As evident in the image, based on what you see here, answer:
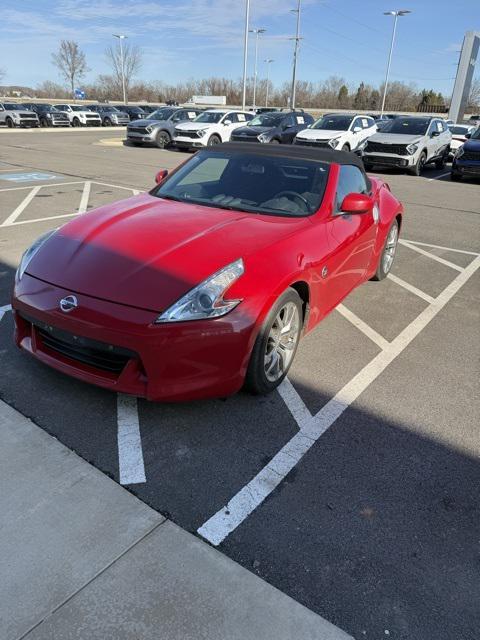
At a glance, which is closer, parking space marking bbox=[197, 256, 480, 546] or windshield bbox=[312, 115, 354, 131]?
parking space marking bbox=[197, 256, 480, 546]

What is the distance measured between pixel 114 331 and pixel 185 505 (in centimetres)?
102

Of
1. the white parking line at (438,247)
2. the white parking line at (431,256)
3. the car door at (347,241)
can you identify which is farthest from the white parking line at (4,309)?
the white parking line at (438,247)

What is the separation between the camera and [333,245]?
391cm

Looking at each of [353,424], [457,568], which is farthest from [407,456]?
[457,568]

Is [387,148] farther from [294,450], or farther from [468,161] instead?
[294,450]

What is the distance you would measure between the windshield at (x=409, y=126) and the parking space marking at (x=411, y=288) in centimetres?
1284

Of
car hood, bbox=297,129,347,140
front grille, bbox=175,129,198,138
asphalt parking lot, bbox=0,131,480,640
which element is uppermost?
car hood, bbox=297,129,347,140

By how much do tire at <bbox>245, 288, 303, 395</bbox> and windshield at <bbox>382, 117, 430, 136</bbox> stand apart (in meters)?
15.8

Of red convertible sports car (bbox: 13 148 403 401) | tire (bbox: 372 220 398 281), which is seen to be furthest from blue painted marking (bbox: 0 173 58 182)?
tire (bbox: 372 220 398 281)

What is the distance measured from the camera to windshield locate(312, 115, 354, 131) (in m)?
18.6

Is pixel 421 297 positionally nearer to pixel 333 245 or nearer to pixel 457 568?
pixel 333 245

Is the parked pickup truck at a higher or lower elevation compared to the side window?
lower

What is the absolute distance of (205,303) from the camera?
9.37 ft

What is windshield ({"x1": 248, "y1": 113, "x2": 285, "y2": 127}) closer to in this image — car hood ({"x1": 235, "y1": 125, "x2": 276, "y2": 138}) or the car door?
car hood ({"x1": 235, "y1": 125, "x2": 276, "y2": 138})
